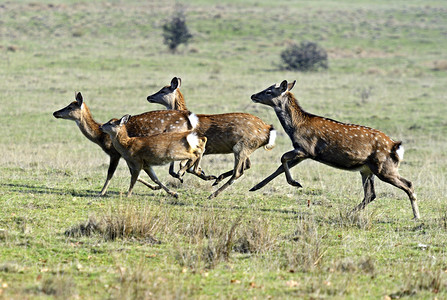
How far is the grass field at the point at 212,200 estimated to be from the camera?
648cm

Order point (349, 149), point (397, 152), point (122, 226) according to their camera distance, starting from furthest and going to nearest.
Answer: point (349, 149) → point (397, 152) → point (122, 226)

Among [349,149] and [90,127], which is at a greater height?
[349,149]

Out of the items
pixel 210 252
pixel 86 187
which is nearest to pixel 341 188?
pixel 86 187

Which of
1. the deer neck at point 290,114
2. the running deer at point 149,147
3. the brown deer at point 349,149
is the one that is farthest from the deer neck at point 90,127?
the brown deer at point 349,149

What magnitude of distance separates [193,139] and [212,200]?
1.05 metres

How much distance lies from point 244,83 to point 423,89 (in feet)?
27.9

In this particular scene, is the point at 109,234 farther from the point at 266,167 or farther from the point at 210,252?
the point at 266,167

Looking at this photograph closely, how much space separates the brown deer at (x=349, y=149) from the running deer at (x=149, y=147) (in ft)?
5.30

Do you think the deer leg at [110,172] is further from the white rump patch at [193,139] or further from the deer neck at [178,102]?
the deer neck at [178,102]

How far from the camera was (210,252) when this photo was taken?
23.7 ft

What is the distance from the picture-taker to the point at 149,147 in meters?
10.5

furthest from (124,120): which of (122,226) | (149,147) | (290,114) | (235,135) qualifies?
(122,226)

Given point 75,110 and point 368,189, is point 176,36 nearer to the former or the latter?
point 75,110

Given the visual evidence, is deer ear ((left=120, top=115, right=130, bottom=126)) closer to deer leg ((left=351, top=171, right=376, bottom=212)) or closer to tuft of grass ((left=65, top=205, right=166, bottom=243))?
tuft of grass ((left=65, top=205, right=166, bottom=243))
